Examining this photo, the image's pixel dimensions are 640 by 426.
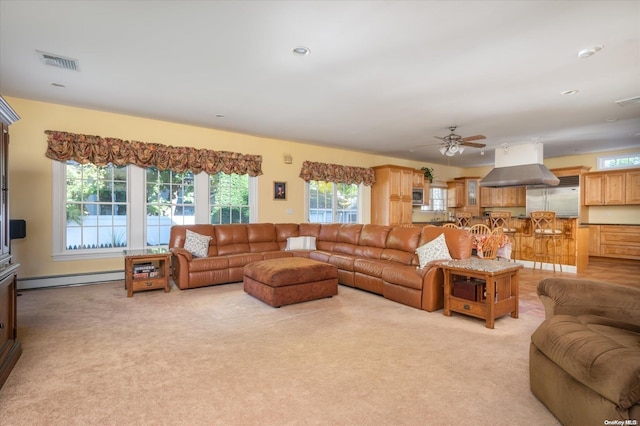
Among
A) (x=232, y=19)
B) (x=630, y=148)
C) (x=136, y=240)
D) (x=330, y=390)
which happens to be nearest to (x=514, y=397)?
(x=330, y=390)

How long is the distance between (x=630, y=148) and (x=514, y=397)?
29.3 ft

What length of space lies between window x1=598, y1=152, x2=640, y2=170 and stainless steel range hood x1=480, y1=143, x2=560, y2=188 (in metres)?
2.66

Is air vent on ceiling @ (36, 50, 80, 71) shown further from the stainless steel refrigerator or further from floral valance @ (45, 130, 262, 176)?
the stainless steel refrigerator

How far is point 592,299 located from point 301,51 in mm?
2985

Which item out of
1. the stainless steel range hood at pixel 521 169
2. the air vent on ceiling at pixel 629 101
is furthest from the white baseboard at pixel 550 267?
the air vent on ceiling at pixel 629 101

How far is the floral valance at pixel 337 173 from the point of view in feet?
23.9

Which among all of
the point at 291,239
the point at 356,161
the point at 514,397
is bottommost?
the point at 514,397

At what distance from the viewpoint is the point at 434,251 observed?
13.7 ft

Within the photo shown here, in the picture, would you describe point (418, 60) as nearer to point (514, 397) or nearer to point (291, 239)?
point (514, 397)

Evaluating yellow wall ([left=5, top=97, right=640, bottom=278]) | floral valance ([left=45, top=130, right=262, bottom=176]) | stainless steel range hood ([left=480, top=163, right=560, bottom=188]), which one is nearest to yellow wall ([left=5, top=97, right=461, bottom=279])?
yellow wall ([left=5, top=97, right=640, bottom=278])

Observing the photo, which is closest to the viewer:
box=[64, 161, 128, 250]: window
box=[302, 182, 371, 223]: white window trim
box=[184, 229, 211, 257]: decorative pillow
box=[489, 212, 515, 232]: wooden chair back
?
box=[64, 161, 128, 250]: window

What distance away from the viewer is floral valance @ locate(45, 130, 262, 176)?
15.4 ft

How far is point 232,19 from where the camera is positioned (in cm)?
252

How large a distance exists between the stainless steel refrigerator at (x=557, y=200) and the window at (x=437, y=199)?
7.48ft
